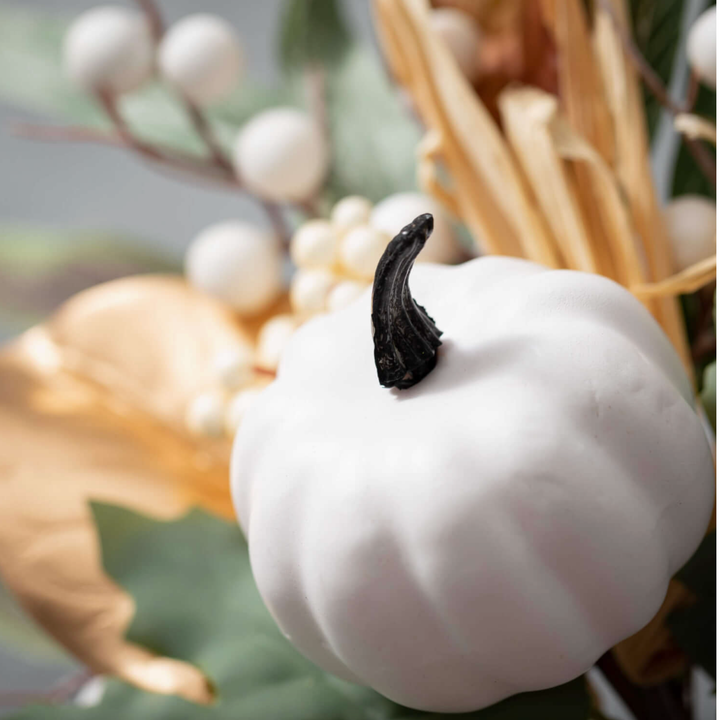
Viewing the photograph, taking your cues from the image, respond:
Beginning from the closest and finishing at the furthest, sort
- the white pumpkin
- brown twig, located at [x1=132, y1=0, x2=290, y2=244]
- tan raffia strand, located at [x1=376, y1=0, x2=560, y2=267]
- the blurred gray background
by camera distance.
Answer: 1. the white pumpkin
2. tan raffia strand, located at [x1=376, y1=0, x2=560, y2=267]
3. brown twig, located at [x1=132, y1=0, x2=290, y2=244]
4. the blurred gray background

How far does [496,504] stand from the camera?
0.16 m

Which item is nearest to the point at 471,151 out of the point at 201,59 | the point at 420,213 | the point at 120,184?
the point at 420,213

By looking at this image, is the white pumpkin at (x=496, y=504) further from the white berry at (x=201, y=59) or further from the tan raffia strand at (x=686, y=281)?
the white berry at (x=201, y=59)

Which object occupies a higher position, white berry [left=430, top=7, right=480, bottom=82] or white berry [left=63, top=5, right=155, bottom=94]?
white berry [left=63, top=5, right=155, bottom=94]

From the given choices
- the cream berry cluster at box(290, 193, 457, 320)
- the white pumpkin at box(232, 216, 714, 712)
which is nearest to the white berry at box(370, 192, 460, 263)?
the cream berry cluster at box(290, 193, 457, 320)

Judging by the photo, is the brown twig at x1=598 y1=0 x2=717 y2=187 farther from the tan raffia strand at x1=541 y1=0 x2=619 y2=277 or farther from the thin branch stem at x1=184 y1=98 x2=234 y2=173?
the thin branch stem at x1=184 y1=98 x2=234 y2=173

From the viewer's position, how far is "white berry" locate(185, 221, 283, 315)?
1.13ft

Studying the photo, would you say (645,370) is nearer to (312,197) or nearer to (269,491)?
(269,491)

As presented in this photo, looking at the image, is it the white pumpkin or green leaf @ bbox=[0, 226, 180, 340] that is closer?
the white pumpkin

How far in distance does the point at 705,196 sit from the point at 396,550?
0.21m

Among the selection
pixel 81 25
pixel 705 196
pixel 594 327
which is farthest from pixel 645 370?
pixel 81 25

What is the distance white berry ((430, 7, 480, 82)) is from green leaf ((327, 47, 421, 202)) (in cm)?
6

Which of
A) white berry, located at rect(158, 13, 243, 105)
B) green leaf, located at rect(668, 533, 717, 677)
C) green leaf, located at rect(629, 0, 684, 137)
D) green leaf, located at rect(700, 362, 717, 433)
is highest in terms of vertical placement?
white berry, located at rect(158, 13, 243, 105)

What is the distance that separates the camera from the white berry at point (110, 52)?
34 cm
